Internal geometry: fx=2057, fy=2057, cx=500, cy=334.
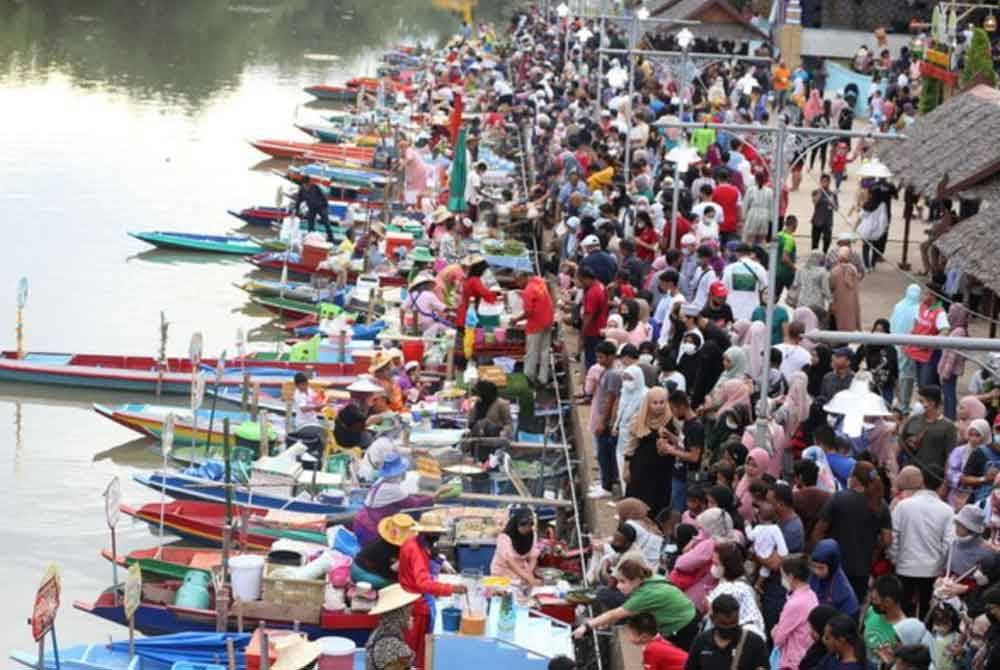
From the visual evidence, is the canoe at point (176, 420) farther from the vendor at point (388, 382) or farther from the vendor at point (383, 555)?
the vendor at point (383, 555)

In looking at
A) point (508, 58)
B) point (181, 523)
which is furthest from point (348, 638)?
point (508, 58)

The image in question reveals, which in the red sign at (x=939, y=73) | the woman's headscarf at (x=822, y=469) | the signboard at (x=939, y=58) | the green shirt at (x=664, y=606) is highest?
the signboard at (x=939, y=58)

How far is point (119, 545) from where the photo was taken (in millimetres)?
19422

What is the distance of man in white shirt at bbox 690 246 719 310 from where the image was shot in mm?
18266

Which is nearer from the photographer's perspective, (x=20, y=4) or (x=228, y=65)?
(x=228, y=65)

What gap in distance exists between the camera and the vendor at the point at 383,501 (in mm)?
15586

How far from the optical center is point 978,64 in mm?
28203

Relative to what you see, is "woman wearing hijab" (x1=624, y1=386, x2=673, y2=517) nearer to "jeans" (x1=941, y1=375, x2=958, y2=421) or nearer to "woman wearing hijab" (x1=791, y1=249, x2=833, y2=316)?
"jeans" (x1=941, y1=375, x2=958, y2=421)

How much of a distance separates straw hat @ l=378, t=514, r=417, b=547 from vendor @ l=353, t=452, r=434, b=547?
64cm

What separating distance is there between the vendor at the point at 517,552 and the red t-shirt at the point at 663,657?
2845mm

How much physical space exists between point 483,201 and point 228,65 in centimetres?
3720

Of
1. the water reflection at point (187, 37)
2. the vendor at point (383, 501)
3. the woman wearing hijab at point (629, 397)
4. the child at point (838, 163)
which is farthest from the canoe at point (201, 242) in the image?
the water reflection at point (187, 37)

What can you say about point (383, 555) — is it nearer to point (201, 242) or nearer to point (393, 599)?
point (393, 599)

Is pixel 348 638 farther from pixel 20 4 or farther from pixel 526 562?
pixel 20 4
